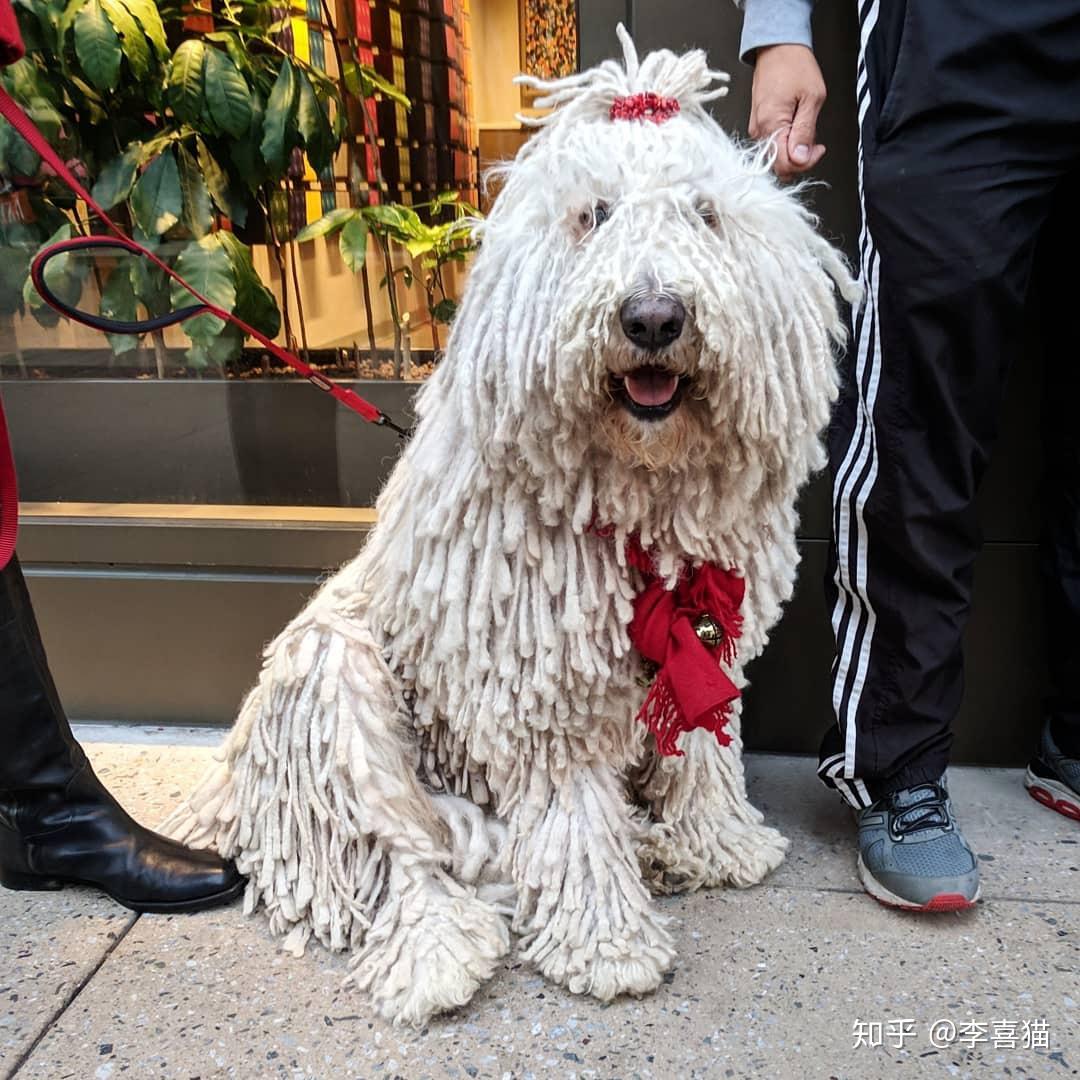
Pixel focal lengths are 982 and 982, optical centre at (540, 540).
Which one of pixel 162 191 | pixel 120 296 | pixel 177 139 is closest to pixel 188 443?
pixel 120 296

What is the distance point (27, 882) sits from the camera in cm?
205

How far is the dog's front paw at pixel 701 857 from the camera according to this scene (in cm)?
197

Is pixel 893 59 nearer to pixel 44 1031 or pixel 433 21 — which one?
pixel 433 21

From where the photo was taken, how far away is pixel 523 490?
1.56 meters

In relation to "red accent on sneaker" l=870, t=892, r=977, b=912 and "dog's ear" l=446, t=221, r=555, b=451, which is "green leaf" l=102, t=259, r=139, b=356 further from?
"red accent on sneaker" l=870, t=892, r=977, b=912

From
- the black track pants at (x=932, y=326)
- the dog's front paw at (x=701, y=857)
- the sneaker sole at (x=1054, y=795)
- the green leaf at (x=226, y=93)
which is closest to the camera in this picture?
the black track pants at (x=932, y=326)

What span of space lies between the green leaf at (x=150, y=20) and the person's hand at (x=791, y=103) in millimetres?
1565

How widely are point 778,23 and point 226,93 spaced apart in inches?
56.6

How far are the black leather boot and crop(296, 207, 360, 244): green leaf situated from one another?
126cm

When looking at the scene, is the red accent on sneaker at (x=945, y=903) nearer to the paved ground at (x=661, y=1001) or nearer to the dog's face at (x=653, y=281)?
the paved ground at (x=661, y=1001)

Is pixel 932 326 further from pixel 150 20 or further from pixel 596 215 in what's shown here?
pixel 150 20

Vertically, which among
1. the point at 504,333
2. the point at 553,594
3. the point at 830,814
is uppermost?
the point at 504,333

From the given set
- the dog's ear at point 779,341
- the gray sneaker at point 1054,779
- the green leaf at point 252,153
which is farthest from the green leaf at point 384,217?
the gray sneaker at point 1054,779

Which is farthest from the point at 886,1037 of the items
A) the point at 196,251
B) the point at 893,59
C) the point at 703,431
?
the point at 196,251
